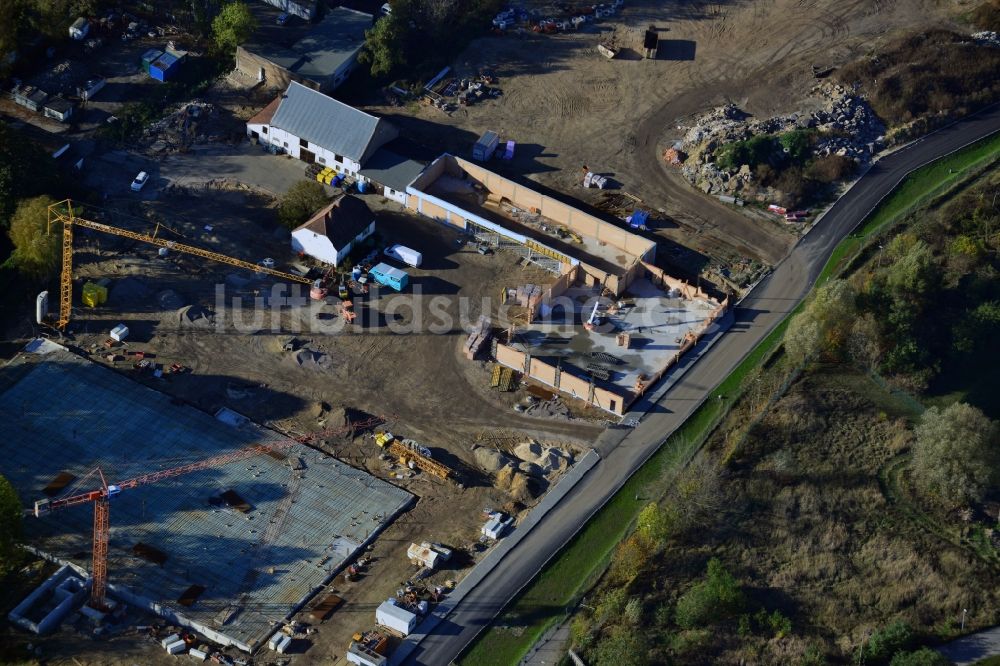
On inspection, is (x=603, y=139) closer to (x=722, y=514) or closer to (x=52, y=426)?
(x=722, y=514)

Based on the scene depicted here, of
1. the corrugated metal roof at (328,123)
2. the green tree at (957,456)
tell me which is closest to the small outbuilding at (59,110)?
the corrugated metal roof at (328,123)

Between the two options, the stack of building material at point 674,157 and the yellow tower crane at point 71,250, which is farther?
the stack of building material at point 674,157

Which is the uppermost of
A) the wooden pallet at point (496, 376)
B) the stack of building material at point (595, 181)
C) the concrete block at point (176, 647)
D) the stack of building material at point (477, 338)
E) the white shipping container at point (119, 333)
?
the stack of building material at point (595, 181)

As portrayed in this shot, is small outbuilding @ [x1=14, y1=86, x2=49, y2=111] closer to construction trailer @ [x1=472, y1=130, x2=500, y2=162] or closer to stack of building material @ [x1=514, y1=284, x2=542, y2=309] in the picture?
construction trailer @ [x1=472, y1=130, x2=500, y2=162]

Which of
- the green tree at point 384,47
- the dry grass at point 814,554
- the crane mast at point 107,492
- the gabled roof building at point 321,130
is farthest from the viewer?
the green tree at point 384,47

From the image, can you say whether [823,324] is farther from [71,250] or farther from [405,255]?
[71,250]

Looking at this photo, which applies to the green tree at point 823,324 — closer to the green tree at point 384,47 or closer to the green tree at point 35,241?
the green tree at point 384,47
